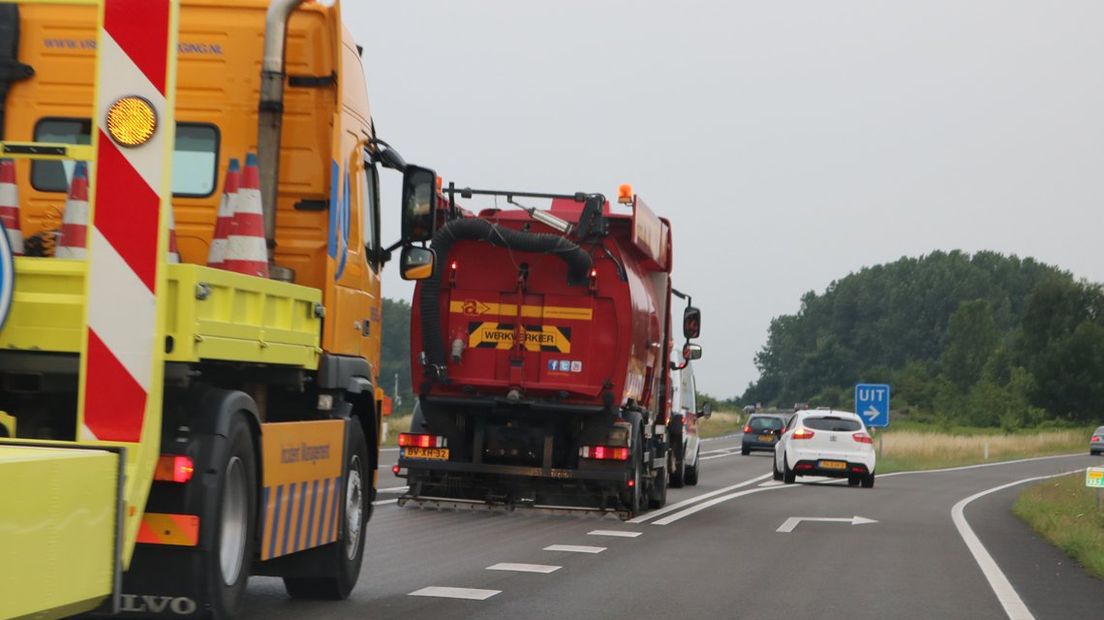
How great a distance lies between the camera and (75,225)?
7898mm

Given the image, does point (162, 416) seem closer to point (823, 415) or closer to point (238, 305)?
point (238, 305)

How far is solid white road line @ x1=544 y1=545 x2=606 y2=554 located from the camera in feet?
49.9

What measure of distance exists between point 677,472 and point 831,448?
4.49 m

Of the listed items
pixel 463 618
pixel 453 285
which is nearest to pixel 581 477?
pixel 453 285

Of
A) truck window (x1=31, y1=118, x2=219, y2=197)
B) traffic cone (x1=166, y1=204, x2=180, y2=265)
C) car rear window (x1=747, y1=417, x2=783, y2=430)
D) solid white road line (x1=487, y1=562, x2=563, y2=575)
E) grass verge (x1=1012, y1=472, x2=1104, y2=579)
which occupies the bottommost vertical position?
solid white road line (x1=487, y1=562, x2=563, y2=575)

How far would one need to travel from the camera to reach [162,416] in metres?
7.77

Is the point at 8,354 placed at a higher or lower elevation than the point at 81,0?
lower

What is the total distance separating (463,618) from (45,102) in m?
3.78

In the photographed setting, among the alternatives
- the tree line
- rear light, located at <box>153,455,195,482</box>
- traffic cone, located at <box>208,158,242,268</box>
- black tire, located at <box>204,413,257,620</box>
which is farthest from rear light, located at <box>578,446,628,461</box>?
the tree line

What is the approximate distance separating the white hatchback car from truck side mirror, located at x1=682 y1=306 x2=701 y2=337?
9.10 metres

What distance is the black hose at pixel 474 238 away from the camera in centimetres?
1873

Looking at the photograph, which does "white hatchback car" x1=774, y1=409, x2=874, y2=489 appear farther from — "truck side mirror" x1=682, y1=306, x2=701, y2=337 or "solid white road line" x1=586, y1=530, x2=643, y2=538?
"solid white road line" x1=586, y1=530, x2=643, y2=538

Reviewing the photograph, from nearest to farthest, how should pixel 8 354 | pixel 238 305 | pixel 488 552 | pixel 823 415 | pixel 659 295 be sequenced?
pixel 8 354
pixel 238 305
pixel 488 552
pixel 659 295
pixel 823 415

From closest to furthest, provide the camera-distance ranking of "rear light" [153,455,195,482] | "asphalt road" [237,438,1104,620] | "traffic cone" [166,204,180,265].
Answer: "traffic cone" [166,204,180,265]
"rear light" [153,455,195,482]
"asphalt road" [237,438,1104,620]
